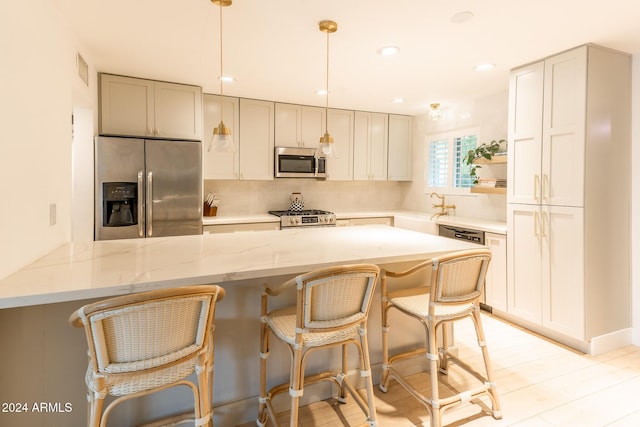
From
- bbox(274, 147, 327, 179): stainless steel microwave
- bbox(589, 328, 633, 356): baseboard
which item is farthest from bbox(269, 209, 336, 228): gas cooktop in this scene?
bbox(589, 328, 633, 356): baseboard

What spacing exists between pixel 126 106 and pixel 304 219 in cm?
226

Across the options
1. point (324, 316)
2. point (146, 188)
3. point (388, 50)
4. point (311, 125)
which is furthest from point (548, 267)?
point (146, 188)

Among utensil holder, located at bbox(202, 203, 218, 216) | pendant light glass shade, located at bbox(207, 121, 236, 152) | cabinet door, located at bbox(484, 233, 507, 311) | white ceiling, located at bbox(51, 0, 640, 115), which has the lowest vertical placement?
cabinet door, located at bbox(484, 233, 507, 311)

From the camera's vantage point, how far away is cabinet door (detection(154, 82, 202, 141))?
351 centimetres

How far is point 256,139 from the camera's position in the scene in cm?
430

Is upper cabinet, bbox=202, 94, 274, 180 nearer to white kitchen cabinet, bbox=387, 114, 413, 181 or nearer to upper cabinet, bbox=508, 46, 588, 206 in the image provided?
white kitchen cabinet, bbox=387, 114, 413, 181

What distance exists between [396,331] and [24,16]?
2.70 m

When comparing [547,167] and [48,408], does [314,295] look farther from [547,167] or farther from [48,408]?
[547,167]

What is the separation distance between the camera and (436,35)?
245 cm

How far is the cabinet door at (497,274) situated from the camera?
130 inches

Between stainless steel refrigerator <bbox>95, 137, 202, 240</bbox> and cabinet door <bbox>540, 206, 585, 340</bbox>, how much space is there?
3317 millimetres

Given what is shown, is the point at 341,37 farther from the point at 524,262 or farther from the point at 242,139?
the point at 524,262

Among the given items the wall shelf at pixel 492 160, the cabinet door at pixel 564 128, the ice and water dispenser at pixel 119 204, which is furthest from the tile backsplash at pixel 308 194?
the cabinet door at pixel 564 128

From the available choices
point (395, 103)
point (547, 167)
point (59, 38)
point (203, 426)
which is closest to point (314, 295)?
point (203, 426)
